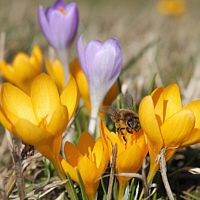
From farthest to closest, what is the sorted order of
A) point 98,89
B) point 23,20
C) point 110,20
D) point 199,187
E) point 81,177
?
point 110,20
point 23,20
point 199,187
point 98,89
point 81,177

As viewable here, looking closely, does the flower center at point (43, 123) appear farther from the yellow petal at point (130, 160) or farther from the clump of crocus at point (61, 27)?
the clump of crocus at point (61, 27)

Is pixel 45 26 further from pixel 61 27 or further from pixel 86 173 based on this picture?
pixel 86 173

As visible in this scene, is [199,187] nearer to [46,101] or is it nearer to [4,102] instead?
[46,101]

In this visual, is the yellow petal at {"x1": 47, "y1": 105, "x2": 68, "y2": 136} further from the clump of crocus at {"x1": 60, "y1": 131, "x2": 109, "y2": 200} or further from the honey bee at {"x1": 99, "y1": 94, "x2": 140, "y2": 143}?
the honey bee at {"x1": 99, "y1": 94, "x2": 140, "y2": 143}

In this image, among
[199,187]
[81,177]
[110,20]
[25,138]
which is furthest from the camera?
[110,20]

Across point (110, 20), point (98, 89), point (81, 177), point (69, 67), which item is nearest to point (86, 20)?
point (110, 20)

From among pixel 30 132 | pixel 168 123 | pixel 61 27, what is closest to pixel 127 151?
pixel 168 123

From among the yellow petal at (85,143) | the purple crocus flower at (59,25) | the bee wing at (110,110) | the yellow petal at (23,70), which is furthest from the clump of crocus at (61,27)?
the yellow petal at (85,143)
